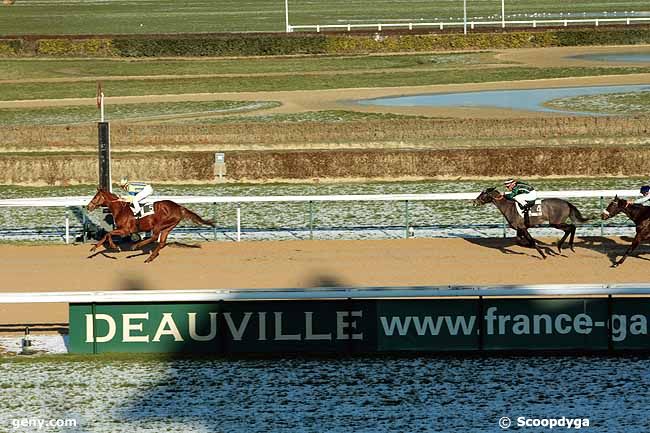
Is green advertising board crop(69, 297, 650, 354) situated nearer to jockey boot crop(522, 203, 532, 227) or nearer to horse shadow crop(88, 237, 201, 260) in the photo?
jockey boot crop(522, 203, 532, 227)

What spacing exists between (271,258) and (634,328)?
641 centimetres

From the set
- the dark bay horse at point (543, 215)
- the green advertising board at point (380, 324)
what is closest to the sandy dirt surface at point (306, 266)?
the dark bay horse at point (543, 215)

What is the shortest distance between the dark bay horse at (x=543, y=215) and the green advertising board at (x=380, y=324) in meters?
4.97

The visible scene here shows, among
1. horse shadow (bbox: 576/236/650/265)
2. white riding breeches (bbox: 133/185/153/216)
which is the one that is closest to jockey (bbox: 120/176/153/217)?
white riding breeches (bbox: 133/185/153/216)

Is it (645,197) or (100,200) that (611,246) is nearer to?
(645,197)

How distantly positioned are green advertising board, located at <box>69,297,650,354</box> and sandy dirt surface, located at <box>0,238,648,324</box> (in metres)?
2.31

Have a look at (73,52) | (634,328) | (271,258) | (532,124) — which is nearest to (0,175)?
(271,258)

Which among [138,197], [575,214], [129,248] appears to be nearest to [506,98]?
[575,214]

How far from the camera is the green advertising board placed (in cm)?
1281

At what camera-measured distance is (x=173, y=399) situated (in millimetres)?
11461

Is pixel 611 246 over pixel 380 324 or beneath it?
over

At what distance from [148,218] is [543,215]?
17.0 feet

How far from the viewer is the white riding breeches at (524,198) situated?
58.4ft

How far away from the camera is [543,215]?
1780 cm
